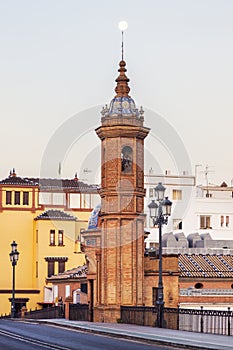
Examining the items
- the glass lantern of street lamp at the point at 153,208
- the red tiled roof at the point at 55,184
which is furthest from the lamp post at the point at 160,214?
the red tiled roof at the point at 55,184

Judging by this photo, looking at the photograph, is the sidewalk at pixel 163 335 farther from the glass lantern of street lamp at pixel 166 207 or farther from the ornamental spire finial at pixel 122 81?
the ornamental spire finial at pixel 122 81

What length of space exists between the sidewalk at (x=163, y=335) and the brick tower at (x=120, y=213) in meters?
1.92

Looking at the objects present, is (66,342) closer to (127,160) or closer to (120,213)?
(120,213)

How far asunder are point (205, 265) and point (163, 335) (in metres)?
20.4

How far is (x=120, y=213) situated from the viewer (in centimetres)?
4575

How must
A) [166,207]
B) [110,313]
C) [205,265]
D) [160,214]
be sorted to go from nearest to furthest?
1. [160,214]
2. [166,207]
3. [110,313]
4. [205,265]

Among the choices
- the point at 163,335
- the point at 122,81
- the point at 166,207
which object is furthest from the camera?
the point at 122,81

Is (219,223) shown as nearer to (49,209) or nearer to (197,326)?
(49,209)

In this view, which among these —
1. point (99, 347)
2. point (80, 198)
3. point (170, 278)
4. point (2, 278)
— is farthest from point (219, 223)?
point (99, 347)

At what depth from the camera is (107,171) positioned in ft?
152

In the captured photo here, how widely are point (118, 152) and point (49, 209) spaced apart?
→ 53818mm

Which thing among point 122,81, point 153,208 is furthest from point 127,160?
point 153,208

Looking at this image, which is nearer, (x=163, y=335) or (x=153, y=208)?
(x=163, y=335)

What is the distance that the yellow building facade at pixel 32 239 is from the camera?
94.1 meters
